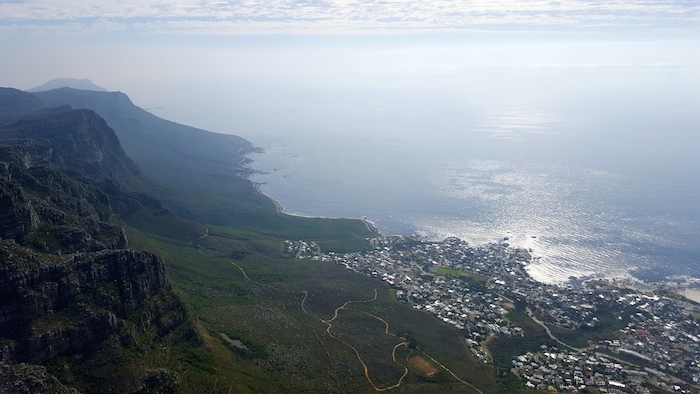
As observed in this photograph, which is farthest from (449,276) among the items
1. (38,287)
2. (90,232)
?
(38,287)

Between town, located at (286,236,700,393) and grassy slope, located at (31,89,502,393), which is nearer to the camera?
grassy slope, located at (31,89,502,393)

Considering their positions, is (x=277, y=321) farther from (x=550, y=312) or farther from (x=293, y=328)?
(x=550, y=312)

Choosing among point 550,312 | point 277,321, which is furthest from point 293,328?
point 550,312

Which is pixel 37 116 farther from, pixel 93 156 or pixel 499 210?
pixel 499 210

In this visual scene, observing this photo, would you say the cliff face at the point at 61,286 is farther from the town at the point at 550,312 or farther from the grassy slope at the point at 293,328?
the town at the point at 550,312

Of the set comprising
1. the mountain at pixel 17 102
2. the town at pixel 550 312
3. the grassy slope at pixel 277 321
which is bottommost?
the town at pixel 550 312

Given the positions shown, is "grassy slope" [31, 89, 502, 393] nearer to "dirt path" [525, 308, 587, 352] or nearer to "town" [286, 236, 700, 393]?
"town" [286, 236, 700, 393]

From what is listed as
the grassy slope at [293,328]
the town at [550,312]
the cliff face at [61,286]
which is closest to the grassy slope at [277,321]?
the grassy slope at [293,328]

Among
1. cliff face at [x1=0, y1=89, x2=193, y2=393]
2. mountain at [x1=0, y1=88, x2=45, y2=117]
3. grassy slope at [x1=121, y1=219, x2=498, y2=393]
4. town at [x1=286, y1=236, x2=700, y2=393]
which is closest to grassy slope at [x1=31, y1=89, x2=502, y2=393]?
grassy slope at [x1=121, y1=219, x2=498, y2=393]
